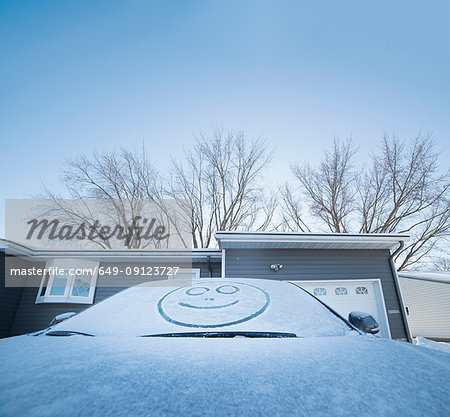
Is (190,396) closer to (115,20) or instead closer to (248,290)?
(248,290)

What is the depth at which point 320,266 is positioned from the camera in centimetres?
645

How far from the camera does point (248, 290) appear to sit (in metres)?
1.65

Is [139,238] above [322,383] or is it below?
above

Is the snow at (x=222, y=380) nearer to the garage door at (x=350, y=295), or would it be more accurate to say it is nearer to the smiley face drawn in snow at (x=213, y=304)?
the smiley face drawn in snow at (x=213, y=304)

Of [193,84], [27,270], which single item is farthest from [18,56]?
[27,270]

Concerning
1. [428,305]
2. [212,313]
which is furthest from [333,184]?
[212,313]

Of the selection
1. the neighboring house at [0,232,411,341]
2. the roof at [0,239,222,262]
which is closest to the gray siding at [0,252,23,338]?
the neighboring house at [0,232,411,341]

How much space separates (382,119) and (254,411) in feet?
36.5

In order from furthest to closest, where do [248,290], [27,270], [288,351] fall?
[27,270]
[248,290]
[288,351]

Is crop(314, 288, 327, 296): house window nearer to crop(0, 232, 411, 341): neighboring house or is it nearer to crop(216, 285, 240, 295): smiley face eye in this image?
crop(0, 232, 411, 341): neighboring house

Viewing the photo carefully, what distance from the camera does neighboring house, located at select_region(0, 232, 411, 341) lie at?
20.1 ft

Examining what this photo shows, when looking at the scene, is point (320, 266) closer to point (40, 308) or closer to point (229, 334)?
point (229, 334)

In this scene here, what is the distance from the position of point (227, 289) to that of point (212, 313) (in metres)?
0.31

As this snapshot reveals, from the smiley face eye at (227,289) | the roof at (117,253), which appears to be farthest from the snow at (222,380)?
the roof at (117,253)
